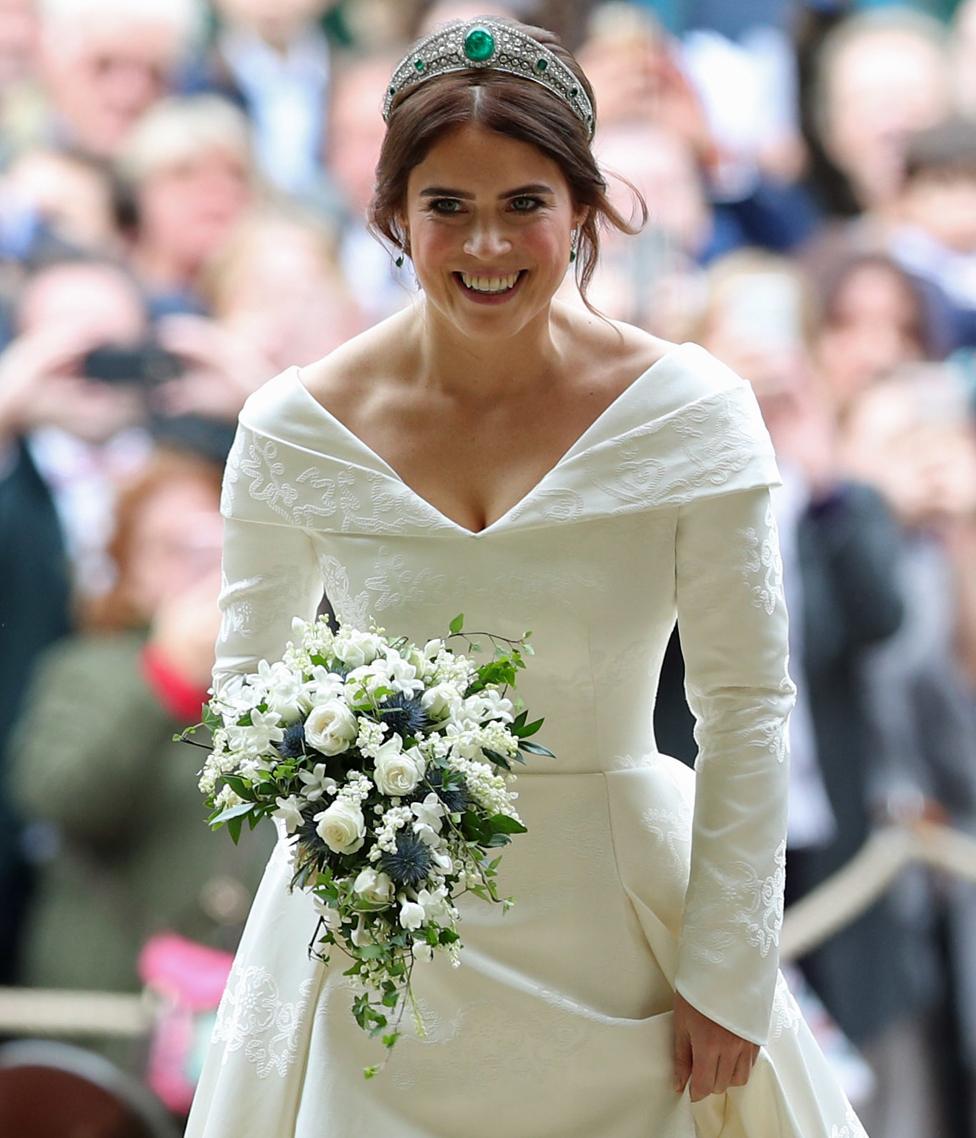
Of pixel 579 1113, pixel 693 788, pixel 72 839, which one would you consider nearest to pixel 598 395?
pixel 693 788

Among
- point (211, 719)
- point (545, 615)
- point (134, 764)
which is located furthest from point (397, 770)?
point (134, 764)

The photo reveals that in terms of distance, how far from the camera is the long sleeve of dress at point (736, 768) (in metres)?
2.28

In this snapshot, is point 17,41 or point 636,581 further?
point 17,41

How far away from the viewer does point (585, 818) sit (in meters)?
2.36

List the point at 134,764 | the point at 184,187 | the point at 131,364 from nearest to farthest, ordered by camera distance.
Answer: the point at 134,764, the point at 131,364, the point at 184,187

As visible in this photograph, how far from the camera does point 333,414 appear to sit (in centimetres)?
243

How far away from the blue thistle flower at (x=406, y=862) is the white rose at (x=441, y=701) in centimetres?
14

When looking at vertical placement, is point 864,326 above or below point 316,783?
above

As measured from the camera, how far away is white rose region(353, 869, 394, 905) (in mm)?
1976

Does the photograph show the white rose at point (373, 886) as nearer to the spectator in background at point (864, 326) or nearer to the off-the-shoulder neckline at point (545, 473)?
the off-the-shoulder neckline at point (545, 473)

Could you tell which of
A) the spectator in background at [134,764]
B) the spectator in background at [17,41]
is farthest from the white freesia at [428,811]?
the spectator in background at [17,41]

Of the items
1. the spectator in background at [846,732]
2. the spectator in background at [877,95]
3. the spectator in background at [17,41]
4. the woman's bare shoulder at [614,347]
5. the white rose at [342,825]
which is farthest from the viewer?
the spectator in background at [877,95]

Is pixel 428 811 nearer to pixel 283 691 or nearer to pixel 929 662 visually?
pixel 283 691

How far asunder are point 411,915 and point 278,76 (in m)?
3.86
